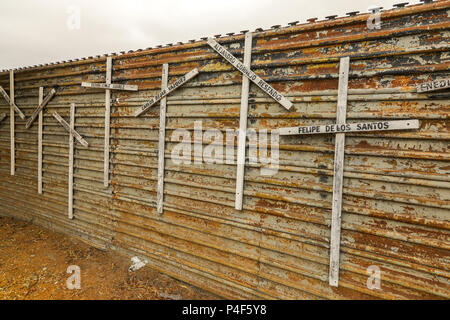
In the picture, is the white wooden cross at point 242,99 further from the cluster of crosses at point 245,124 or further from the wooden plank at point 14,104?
the wooden plank at point 14,104

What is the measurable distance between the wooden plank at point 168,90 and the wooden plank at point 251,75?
594mm

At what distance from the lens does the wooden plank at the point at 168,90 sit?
4625 millimetres

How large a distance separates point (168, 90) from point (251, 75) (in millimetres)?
1837

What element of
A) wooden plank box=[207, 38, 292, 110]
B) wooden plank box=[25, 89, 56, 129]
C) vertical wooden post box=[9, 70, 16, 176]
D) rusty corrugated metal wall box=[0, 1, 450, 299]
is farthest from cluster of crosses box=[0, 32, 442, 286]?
vertical wooden post box=[9, 70, 16, 176]

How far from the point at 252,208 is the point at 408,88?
9.46ft

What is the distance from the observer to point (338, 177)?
3473 mm

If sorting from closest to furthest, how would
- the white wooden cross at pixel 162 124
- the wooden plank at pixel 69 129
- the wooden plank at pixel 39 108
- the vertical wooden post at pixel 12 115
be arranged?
1. the white wooden cross at pixel 162 124
2. the wooden plank at pixel 69 129
3. the wooden plank at pixel 39 108
4. the vertical wooden post at pixel 12 115

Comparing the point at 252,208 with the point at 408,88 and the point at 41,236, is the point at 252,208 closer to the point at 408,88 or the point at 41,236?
the point at 408,88

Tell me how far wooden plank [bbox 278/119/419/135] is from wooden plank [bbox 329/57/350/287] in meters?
0.09

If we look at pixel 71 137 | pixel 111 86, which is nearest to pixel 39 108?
pixel 71 137

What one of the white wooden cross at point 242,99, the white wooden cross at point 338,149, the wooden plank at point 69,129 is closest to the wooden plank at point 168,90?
the white wooden cross at point 242,99

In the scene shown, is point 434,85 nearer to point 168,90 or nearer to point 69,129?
point 168,90

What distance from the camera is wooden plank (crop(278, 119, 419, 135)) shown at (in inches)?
122

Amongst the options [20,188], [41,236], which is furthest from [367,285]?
[20,188]
